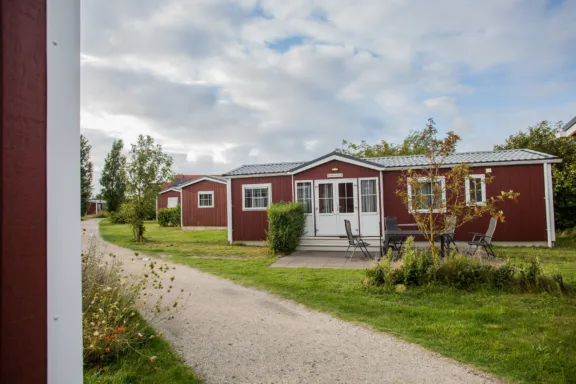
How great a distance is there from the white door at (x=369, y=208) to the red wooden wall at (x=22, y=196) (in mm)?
12329

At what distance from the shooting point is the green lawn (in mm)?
3584

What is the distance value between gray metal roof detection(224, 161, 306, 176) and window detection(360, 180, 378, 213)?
2855 mm

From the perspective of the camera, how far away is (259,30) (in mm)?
5207

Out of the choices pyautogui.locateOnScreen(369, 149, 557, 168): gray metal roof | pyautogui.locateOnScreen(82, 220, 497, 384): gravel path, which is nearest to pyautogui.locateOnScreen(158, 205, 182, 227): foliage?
pyautogui.locateOnScreen(369, 149, 557, 168): gray metal roof

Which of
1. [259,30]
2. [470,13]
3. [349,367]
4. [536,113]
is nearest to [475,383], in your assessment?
[349,367]

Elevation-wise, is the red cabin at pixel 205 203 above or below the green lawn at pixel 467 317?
above

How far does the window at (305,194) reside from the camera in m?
13.4

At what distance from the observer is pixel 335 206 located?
42.9ft

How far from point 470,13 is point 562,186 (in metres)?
9.77

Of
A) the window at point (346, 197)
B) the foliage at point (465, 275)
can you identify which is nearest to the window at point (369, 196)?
the window at point (346, 197)

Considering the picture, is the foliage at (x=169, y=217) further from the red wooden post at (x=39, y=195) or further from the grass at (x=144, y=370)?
the red wooden post at (x=39, y=195)

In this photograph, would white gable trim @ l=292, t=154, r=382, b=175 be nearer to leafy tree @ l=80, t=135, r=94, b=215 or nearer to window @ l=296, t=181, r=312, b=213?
window @ l=296, t=181, r=312, b=213

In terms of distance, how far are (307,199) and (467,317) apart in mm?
8927

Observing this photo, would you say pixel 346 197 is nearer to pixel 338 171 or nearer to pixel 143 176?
pixel 338 171
